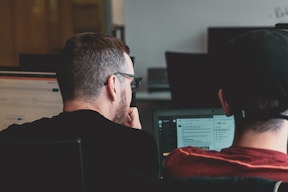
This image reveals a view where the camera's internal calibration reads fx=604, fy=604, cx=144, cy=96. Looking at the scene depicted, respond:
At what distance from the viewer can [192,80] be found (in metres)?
3.31

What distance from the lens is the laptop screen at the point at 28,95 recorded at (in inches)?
85.9

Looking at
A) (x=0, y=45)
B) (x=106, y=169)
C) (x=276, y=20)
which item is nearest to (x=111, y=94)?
(x=106, y=169)

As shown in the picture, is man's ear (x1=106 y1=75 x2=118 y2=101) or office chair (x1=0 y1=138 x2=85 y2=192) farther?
man's ear (x1=106 y1=75 x2=118 y2=101)

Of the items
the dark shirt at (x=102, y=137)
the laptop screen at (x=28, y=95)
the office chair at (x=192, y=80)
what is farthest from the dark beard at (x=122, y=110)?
the office chair at (x=192, y=80)

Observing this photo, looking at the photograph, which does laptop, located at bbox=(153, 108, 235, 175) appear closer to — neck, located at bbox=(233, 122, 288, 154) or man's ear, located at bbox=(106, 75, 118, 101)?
man's ear, located at bbox=(106, 75, 118, 101)

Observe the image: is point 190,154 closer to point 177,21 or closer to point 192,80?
point 192,80

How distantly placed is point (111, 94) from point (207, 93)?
1437mm

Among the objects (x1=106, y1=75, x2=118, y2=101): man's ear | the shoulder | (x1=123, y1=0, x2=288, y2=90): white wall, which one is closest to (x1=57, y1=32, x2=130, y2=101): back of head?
(x1=106, y1=75, x2=118, y2=101): man's ear

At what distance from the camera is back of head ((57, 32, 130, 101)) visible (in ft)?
5.83

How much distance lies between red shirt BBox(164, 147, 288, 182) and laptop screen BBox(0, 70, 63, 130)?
907 millimetres

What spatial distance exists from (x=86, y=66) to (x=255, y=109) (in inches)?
25.1

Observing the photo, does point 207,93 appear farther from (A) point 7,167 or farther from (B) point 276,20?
(B) point 276,20

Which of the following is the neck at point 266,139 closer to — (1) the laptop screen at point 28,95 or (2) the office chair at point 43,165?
(2) the office chair at point 43,165

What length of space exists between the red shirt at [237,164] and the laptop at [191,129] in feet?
2.13
